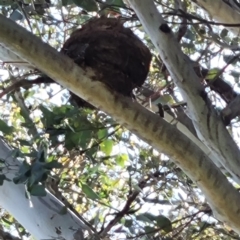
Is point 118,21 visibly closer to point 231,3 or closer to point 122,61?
point 122,61

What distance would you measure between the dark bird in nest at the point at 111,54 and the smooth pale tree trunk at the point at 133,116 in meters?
0.04

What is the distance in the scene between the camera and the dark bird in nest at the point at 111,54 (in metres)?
1.15

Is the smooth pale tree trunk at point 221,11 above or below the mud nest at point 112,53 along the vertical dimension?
above

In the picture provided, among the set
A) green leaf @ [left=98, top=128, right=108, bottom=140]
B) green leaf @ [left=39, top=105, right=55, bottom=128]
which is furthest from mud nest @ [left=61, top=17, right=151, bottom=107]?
green leaf @ [left=98, top=128, right=108, bottom=140]

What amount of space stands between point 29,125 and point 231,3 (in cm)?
75

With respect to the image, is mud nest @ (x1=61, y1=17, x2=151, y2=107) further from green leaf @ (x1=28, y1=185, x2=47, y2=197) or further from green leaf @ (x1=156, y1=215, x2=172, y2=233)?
green leaf @ (x1=156, y1=215, x2=172, y2=233)

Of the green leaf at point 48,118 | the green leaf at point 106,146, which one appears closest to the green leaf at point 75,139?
the green leaf at point 48,118

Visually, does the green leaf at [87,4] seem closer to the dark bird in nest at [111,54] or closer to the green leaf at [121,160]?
the dark bird in nest at [111,54]

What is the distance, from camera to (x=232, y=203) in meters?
1.19

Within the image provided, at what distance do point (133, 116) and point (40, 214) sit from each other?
482 millimetres

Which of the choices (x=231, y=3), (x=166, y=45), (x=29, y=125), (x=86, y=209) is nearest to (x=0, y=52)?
(x=29, y=125)

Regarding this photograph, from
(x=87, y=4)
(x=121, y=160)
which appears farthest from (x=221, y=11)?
(x=121, y=160)

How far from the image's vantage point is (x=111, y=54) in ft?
4.10

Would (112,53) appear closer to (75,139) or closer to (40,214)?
(75,139)
